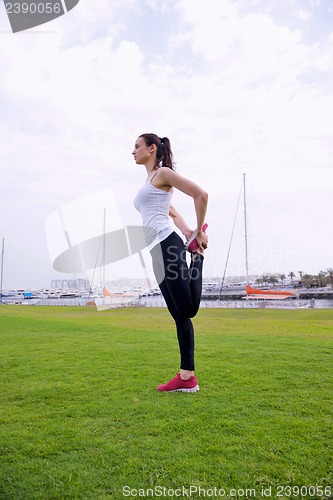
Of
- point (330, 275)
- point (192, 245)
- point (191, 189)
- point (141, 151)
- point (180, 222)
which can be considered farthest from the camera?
point (330, 275)

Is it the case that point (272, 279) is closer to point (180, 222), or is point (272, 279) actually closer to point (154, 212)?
point (180, 222)

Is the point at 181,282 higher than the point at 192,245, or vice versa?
the point at 192,245

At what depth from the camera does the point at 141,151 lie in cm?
331

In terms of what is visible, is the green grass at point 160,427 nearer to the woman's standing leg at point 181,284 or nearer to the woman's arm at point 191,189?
the woman's standing leg at point 181,284

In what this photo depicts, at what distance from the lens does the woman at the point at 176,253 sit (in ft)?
9.78

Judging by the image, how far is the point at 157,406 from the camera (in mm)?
2596

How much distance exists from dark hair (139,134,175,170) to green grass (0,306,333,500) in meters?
2.04

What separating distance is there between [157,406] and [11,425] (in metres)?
0.99

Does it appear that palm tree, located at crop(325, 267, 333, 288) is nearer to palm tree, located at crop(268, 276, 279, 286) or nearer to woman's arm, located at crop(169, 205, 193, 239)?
palm tree, located at crop(268, 276, 279, 286)

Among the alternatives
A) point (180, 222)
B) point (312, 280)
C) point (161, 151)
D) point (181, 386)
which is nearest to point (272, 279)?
point (312, 280)

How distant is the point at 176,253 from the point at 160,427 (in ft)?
4.47

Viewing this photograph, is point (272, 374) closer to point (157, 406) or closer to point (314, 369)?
point (314, 369)

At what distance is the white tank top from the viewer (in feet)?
10.1

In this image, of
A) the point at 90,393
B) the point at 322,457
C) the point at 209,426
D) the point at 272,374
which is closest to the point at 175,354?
the point at 272,374
